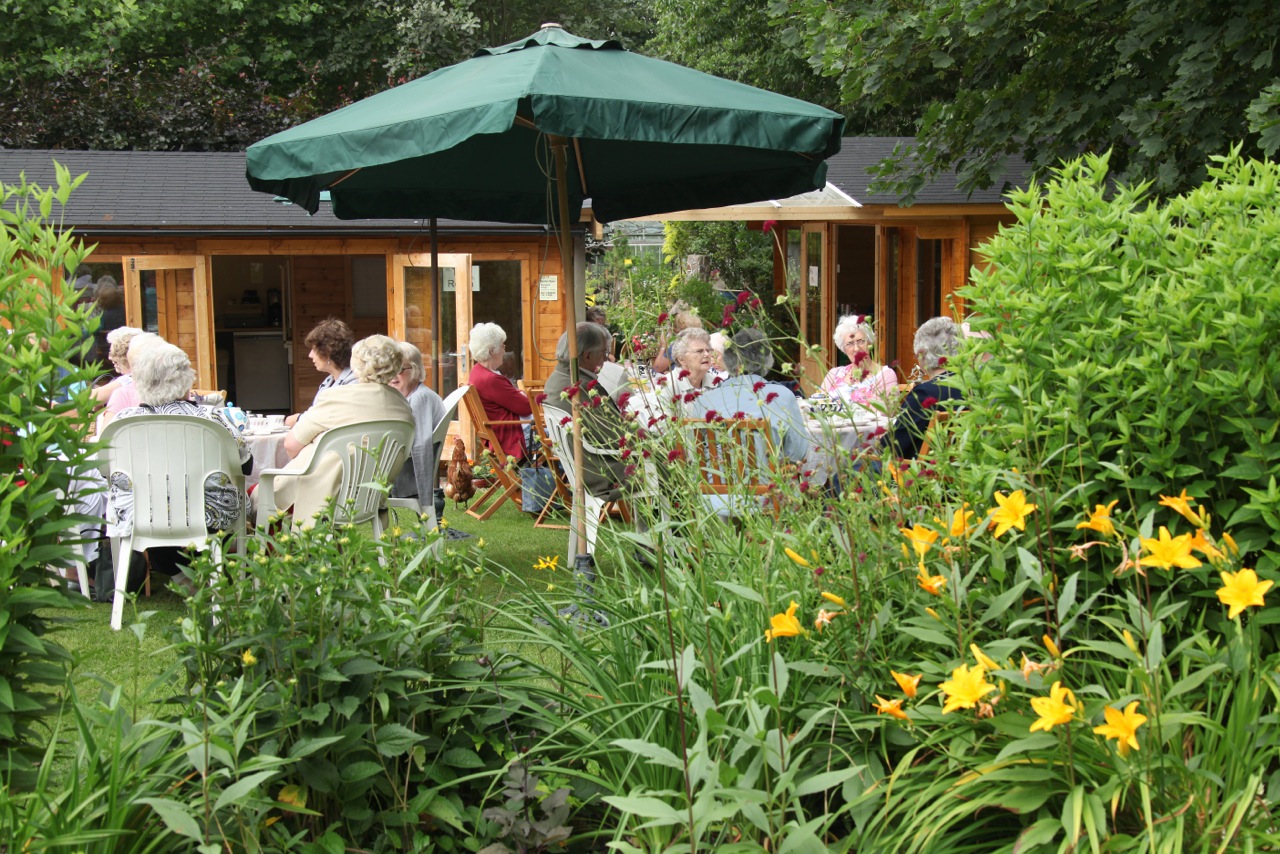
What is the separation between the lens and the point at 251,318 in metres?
16.2

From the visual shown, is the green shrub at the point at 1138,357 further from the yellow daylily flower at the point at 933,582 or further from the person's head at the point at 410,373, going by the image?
the person's head at the point at 410,373

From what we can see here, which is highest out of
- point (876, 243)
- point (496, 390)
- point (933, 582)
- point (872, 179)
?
point (872, 179)

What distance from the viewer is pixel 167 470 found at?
550 cm

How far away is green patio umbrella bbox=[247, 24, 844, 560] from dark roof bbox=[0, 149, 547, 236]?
173 inches

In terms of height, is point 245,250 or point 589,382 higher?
point 245,250

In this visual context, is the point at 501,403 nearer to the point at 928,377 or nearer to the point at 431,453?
the point at 431,453

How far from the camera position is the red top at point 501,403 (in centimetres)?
805

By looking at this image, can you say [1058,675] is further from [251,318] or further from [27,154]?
[251,318]

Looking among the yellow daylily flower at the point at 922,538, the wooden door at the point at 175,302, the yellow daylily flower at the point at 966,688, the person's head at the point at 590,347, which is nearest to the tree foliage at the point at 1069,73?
the person's head at the point at 590,347

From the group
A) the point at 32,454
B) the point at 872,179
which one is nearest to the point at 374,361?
the point at 32,454

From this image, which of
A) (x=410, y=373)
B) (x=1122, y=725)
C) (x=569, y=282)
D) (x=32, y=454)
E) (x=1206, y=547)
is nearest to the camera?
(x=1122, y=725)

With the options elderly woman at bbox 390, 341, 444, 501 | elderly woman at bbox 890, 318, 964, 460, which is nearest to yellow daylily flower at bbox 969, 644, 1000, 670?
elderly woman at bbox 890, 318, 964, 460

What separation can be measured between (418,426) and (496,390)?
3.64 ft

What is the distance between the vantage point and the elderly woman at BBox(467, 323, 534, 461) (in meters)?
8.02
